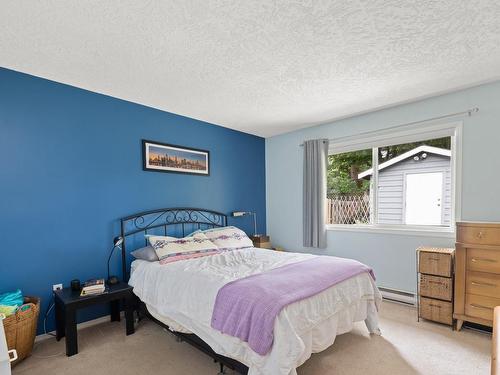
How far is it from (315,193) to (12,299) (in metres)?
3.62

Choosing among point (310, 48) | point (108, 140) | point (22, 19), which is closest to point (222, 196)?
point (108, 140)

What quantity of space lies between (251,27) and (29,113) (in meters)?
Result: 2.22

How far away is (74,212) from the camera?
2.69 meters

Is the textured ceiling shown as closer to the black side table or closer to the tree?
the tree

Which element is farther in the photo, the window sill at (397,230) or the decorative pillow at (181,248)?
the window sill at (397,230)

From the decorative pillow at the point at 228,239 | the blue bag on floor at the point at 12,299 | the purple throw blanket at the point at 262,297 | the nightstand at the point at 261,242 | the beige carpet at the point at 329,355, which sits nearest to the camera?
the purple throw blanket at the point at 262,297

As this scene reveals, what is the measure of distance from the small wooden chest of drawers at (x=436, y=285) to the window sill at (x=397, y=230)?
13.8 inches

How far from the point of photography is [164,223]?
3.42 m

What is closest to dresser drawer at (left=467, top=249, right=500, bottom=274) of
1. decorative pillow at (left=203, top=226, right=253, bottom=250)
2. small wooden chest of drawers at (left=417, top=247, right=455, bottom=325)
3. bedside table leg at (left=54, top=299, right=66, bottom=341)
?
small wooden chest of drawers at (left=417, top=247, right=455, bottom=325)

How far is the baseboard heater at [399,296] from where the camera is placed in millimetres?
3229

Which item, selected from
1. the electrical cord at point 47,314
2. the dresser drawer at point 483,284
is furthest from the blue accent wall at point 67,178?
the dresser drawer at point 483,284

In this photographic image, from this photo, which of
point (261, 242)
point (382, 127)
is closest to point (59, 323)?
point (261, 242)

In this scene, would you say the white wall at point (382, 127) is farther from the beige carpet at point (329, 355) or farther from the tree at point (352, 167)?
the beige carpet at point (329, 355)

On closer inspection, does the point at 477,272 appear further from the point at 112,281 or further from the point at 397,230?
the point at 112,281
